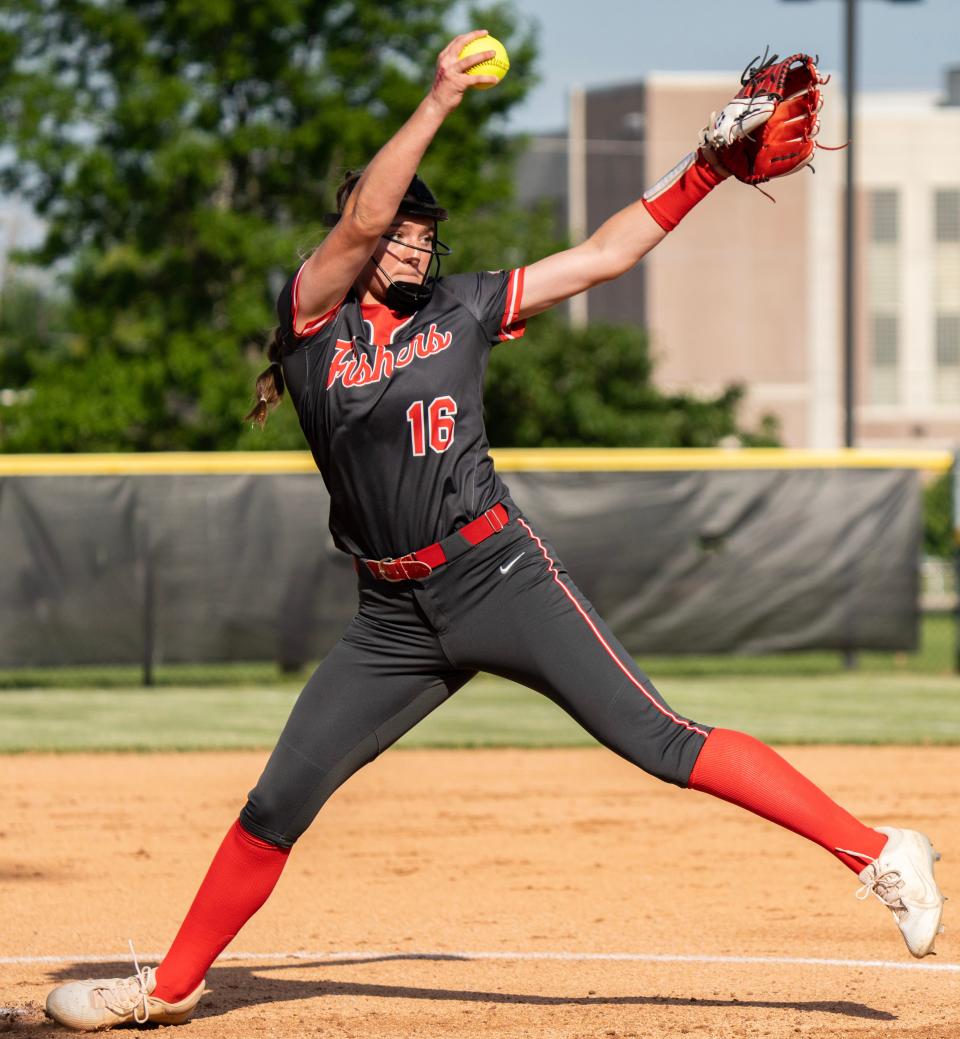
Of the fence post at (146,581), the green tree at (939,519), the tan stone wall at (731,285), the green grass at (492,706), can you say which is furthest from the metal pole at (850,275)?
the tan stone wall at (731,285)

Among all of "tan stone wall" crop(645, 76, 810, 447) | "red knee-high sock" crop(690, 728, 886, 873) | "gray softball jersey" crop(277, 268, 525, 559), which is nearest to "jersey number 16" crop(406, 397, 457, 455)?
"gray softball jersey" crop(277, 268, 525, 559)

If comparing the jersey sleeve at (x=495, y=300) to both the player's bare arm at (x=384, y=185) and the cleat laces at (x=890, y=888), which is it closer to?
the player's bare arm at (x=384, y=185)

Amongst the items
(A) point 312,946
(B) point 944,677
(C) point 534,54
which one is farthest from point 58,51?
(A) point 312,946

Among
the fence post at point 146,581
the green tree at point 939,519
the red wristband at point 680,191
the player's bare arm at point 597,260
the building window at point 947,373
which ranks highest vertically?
the red wristband at point 680,191

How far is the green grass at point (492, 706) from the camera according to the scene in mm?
9891

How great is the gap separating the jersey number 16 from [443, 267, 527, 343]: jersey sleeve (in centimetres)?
23

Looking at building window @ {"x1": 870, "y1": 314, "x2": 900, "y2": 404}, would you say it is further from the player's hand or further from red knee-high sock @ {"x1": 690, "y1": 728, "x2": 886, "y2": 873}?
the player's hand

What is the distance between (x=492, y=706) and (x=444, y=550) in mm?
8155

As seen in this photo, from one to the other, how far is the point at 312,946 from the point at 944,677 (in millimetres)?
9729

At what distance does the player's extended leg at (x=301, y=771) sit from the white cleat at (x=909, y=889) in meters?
1.04

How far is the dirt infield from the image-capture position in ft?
13.4

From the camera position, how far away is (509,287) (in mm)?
3742

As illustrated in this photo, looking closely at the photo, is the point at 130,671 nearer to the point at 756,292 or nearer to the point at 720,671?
the point at 720,671

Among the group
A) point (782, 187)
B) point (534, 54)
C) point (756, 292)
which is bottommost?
point (756, 292)
